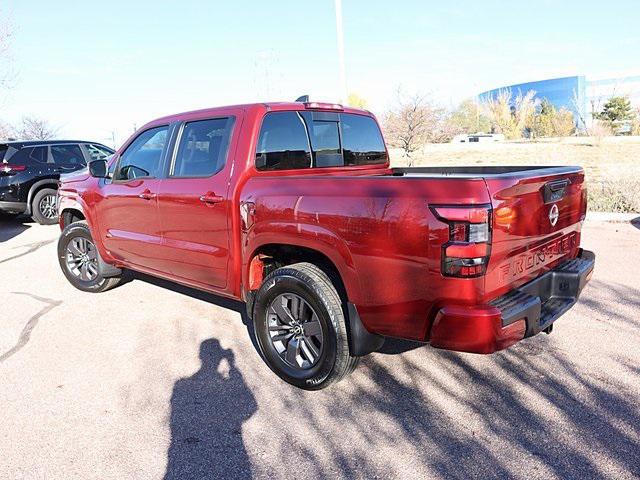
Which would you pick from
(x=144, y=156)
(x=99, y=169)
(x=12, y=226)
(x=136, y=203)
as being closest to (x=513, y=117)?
(x=12, y=226)

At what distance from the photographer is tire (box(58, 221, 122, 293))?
5.69 meters

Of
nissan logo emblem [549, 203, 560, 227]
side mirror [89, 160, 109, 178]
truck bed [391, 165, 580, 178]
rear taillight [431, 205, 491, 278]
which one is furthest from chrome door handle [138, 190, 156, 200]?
nissan logo emblem [549, 203, 560, 227]

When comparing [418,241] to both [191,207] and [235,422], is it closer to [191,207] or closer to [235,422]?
[235,422]

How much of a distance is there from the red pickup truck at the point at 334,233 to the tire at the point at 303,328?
0.01m

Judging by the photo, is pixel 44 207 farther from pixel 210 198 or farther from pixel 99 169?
pixel 210 198

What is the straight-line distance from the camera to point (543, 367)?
141 inches

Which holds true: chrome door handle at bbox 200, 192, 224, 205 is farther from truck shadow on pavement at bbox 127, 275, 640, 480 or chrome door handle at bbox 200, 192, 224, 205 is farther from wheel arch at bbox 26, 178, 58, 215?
wheel arch at bbox 26, 178, 58, 215

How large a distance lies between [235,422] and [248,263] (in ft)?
3.60

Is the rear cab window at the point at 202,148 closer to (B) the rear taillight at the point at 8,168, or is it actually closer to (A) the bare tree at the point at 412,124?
(B) the rear taillight at the point at 8,168

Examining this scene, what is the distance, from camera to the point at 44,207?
10.7m

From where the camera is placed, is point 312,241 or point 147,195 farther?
point 147,195

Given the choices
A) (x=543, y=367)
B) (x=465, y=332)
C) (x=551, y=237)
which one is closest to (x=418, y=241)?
(x=465, y=332)

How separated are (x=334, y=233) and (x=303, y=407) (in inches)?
44.5

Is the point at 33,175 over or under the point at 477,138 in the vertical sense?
under
